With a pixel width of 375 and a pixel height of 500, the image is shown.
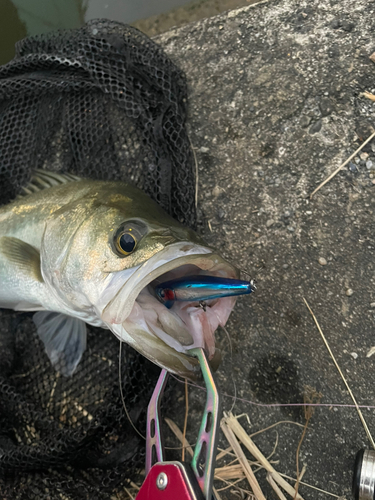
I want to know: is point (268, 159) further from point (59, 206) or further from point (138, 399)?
point (138, 399)

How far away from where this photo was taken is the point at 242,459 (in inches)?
84.0

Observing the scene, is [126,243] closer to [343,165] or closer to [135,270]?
[135,270]

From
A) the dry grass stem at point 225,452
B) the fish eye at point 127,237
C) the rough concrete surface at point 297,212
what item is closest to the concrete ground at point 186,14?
the rough concrete surface at point 297,212

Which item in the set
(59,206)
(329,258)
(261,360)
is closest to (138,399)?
(261,360)

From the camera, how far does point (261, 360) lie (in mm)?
2191

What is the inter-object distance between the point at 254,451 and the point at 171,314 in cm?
118

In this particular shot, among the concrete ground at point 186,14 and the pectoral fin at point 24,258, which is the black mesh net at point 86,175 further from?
the concrete ground at point 186,14

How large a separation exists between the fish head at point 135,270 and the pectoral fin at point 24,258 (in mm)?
198

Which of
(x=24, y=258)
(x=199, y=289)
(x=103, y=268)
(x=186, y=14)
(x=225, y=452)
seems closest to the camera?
(x=199, y=289)

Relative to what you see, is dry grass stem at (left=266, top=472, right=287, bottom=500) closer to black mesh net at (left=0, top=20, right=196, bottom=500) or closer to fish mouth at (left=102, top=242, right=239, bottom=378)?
black mesh net at (left=0, top=20, right=196, bottom=500)

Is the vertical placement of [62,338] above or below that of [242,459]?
above

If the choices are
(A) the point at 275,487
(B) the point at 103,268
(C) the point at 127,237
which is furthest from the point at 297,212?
(A) the point at 275,487

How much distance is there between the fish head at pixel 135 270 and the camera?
1.42 meters

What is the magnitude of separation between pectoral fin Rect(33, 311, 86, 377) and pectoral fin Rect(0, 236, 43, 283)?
0.35 meters
